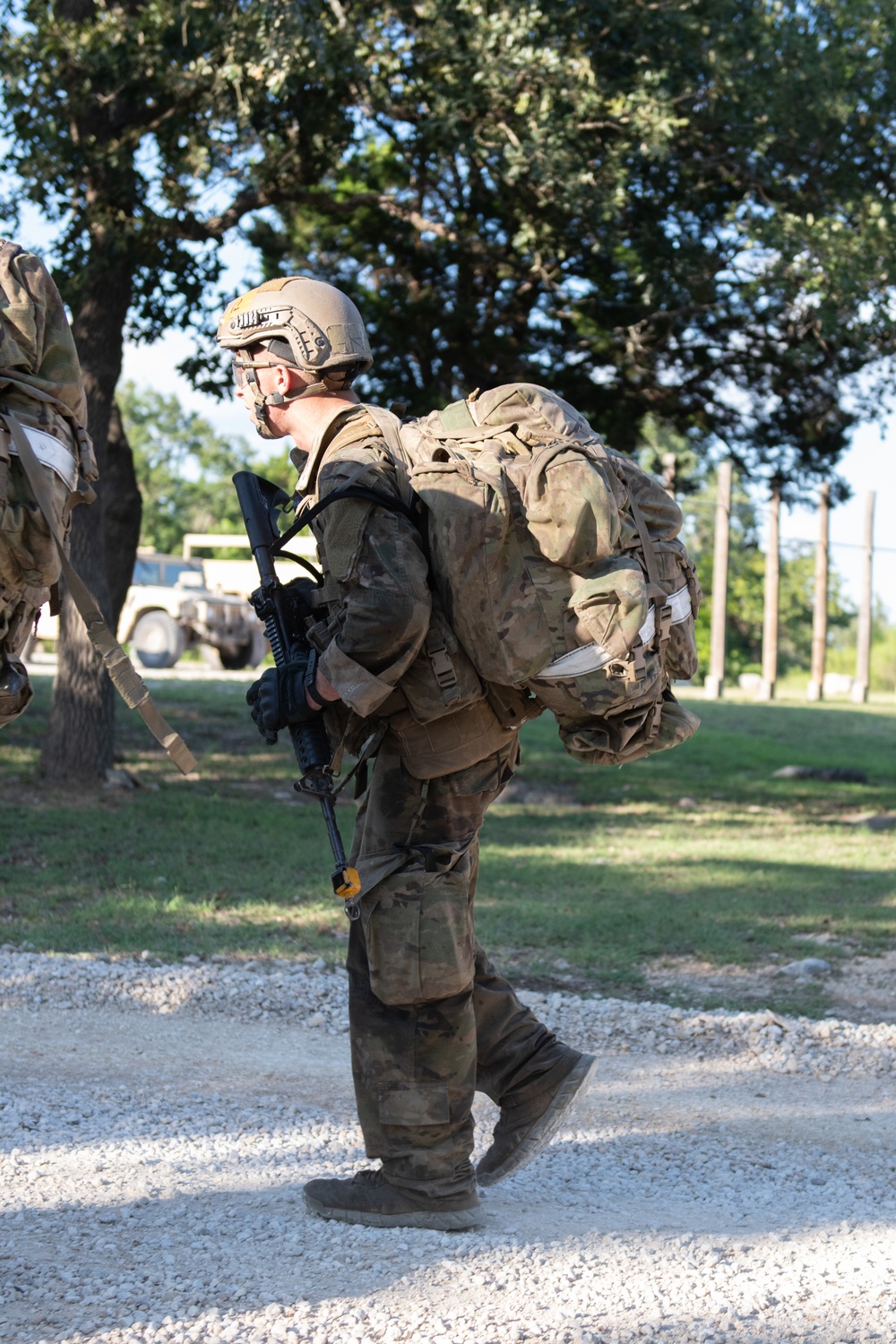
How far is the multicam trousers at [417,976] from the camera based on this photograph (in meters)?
3.28

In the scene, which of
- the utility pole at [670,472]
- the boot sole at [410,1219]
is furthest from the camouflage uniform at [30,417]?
the utility pole at [670,472]

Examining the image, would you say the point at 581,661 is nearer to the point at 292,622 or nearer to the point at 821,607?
the point at 292,622

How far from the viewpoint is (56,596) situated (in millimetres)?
3607

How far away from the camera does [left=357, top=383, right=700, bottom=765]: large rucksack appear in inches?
124

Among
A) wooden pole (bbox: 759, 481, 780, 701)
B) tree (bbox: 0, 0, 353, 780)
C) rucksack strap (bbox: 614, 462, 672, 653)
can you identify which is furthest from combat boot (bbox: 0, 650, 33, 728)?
wooden pole (bbox: 759, 481, 780, 701)

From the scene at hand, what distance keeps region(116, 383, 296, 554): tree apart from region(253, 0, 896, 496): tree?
34976mm

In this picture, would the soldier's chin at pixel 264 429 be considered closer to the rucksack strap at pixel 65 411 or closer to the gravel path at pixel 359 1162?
the rucksack strap at pixel 65 411

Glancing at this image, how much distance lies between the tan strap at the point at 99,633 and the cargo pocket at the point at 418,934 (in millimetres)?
592

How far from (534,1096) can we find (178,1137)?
1.09 meters

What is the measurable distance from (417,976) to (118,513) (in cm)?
896

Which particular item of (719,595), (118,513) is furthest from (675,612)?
(719,595)

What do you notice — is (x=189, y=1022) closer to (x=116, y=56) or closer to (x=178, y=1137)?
(x=178, y=1137)

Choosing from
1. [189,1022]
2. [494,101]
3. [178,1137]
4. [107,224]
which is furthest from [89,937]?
[494,101]

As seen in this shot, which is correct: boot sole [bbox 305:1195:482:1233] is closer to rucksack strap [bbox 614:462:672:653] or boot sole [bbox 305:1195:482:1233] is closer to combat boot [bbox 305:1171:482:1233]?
combat boot [bbox 305:1171:482:1233]
